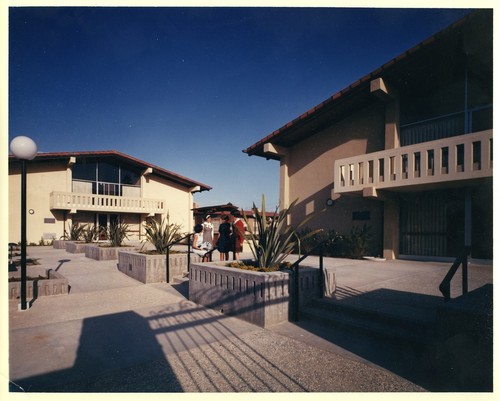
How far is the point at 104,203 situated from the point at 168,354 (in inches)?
709

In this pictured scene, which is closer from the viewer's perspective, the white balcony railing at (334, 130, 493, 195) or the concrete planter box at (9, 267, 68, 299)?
the concrete planter box at (9, 267, 68, 299)

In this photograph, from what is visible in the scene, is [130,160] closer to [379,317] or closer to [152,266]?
[152,266]

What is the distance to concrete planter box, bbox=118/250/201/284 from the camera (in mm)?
6762

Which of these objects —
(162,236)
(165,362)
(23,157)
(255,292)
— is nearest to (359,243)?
(162,236)

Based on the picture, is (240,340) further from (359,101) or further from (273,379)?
(359,101)

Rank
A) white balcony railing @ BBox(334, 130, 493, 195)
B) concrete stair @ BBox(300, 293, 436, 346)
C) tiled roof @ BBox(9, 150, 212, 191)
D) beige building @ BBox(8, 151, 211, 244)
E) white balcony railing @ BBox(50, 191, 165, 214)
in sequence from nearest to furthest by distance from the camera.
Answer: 1. concrete stair @ BBox(300, 293, 436, 346)
2. white balcony railing @ BBox(334, 130, 493, 195)
3. tiled roof @ BBox(9, 150, 212, 191)
4. beige building @ BBox(8, 151, 211, 244)
5. white balcony railing @ BBox(50, 191, 165, 214)

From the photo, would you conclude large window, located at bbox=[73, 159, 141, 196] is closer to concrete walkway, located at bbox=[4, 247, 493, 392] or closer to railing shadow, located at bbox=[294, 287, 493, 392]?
concrete walkway, located at bbox=[4, 247, 493, 392]

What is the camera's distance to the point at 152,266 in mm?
6809

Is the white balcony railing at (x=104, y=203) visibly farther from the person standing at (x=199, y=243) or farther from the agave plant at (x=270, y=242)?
the agave plant at (x=270, y=242)

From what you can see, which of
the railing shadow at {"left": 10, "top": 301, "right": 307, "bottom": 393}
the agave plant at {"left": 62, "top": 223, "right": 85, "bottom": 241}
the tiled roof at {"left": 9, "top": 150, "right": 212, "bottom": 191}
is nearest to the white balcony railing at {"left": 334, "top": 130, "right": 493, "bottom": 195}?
the railing shadow at {"left": 10, "top": 301, "right": 307, "bottom": 393}

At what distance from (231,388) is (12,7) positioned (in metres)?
4.27

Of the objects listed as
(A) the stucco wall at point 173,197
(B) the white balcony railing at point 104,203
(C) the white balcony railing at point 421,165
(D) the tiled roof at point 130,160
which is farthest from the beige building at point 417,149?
(A) the stucco wall at point 173,197

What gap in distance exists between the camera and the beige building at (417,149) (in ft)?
27.0

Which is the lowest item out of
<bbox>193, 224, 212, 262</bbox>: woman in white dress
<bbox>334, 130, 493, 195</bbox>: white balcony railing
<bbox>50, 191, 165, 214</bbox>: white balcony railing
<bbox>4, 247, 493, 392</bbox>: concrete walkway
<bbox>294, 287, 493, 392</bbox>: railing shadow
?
<bbox>4, 247, 493, 392</bbox>: concrete walkway
